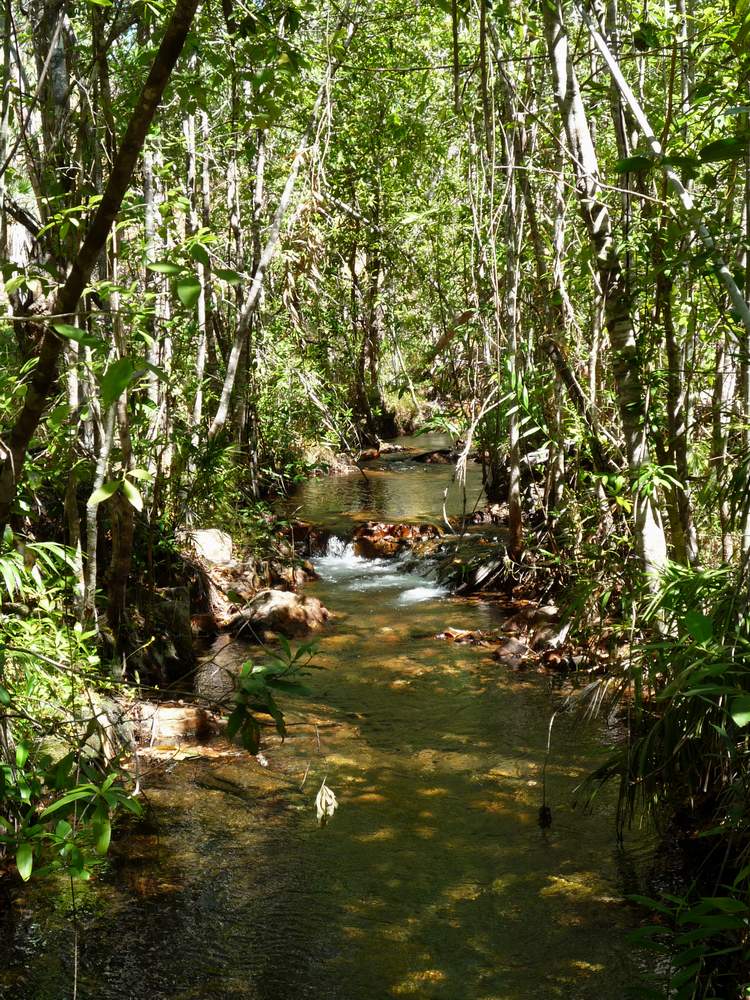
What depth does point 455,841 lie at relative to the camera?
498 cm

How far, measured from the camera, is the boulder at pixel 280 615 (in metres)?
8.52

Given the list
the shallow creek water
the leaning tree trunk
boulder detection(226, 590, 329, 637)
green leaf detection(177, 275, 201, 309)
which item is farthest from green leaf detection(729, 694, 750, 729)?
boulder detection(226, 590, 329, 637)

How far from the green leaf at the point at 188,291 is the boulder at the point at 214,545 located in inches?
301

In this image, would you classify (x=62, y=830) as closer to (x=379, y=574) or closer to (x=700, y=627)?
(x=700, y=627)

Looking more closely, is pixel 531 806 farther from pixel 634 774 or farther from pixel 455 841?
pixel 634 774

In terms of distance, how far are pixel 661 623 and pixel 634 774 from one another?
0.89m

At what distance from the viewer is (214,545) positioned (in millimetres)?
9367

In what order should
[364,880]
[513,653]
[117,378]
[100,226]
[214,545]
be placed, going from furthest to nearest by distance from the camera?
1. [214,545]
2. [513,653]
3. [364,880]
4. [100,226]
5. [117,378]

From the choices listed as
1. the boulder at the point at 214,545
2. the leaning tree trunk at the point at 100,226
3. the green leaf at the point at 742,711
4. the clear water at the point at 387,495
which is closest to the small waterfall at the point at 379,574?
the clear water at the point at 387,495

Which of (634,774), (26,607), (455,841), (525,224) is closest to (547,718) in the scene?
(455,841)

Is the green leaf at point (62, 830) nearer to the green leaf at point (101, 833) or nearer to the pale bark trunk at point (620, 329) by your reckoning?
the green leaf at point (101, 833)

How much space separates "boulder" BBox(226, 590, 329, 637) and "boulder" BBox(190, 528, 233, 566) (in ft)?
2.30

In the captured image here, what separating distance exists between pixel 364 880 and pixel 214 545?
5217mm

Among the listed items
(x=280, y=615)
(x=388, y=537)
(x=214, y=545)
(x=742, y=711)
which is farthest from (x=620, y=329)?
(x=388, y=537)
